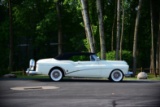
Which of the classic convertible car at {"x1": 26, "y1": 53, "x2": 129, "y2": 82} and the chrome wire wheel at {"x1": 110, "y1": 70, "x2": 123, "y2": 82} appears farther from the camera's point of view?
the chrome wire wheel at {"x1": 110, "y1": 70, "x2": 123, "y2": 82}

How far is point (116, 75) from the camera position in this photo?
18.1 meters

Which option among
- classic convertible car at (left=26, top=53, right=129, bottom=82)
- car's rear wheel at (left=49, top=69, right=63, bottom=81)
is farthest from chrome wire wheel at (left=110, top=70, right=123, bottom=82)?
car's rear wheel at (left=49, top=69, right=63, bottom=81)

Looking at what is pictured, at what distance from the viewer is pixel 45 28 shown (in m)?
43.8

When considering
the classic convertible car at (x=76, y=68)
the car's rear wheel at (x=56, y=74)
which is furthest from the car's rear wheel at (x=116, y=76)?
the car's rear wheel at (x=56, y=74)

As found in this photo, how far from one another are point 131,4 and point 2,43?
18.4m

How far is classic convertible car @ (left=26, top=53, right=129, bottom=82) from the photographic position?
1762 cm

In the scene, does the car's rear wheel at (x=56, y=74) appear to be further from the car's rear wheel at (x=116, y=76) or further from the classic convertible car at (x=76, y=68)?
the car's rear wheel at (x=116, y=76)

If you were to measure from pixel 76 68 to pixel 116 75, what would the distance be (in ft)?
6.72

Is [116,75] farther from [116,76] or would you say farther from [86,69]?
[86,69]

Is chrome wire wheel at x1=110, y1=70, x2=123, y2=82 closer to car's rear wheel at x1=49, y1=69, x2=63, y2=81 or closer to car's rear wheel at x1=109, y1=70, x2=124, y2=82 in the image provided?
car's rear wheel at x1=109, y1=70, x2=124, y2=82

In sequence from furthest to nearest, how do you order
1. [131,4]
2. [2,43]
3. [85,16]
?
[2,43] < [131,4] < [85,16]

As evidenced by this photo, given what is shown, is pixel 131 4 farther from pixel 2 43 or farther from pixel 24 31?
pixel 2 43

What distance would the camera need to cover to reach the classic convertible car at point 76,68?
57.8ft

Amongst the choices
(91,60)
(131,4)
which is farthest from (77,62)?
(131,4)
